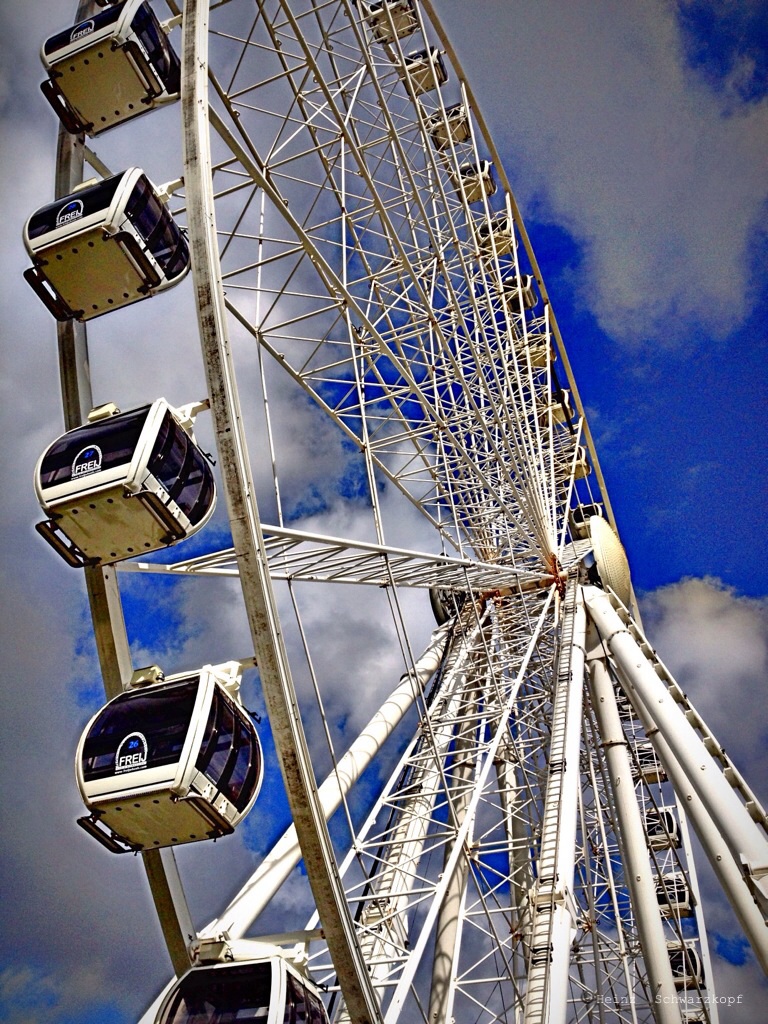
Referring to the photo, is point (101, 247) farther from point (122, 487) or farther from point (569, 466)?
point (569, 466)

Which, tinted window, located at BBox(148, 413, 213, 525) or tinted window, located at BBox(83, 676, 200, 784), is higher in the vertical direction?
tinted window, located at BBox(148, 413, 213, 525)

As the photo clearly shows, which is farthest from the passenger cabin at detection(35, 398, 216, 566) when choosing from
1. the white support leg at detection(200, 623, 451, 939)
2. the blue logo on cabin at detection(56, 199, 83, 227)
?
the white support leg at detection(200, 623, 451, 939)

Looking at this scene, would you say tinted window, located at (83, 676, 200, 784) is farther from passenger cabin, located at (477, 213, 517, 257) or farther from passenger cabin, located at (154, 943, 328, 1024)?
passenger cabin, located at (477, 213, 517, 257)

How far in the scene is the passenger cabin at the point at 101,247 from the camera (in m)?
6.73

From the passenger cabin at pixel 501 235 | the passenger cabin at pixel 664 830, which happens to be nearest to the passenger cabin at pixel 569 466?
the passenger cabin at pixel 501 235

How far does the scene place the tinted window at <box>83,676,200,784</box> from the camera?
5.32 m

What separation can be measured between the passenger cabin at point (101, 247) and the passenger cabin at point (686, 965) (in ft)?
53.2

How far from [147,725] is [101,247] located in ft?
11.7

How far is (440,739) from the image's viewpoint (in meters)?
13.1

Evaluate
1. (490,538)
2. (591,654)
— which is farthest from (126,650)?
(490,538)

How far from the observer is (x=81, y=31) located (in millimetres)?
7520

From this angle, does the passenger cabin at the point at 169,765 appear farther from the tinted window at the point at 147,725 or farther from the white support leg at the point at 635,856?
the white support leg at the point at 635,856

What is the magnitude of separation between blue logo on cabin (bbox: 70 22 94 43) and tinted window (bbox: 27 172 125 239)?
1.55 meters

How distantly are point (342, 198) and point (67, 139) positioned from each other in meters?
5.29
